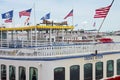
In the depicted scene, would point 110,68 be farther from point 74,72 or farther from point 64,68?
point 64,68

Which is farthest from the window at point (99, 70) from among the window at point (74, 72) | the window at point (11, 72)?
the window at point (11, 72)

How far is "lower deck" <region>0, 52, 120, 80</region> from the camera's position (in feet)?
40.6

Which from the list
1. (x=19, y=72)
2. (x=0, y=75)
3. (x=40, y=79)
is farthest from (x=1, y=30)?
(x=40, y=79)

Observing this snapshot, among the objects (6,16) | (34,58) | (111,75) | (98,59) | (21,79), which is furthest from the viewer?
(6,16)

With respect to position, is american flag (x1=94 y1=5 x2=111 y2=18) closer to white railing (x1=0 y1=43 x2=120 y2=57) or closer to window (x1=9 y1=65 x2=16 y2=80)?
white railing (x1=0 y1=43 x2=120 y2=57)

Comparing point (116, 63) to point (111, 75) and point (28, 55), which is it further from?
point (28, 55)

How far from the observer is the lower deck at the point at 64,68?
12.4 metres

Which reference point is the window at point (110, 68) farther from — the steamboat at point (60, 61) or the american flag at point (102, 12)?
the american flag at point (102, 12)

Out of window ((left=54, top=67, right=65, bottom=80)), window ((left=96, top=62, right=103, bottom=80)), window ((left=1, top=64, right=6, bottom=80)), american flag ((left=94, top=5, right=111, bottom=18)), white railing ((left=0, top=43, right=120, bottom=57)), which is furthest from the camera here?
american flag ((left=94, top=5, right=111, bottom=18))

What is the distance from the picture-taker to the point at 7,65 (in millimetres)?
14156

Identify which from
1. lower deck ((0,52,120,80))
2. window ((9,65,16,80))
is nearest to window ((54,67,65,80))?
lower deck ((0,52,120,80))

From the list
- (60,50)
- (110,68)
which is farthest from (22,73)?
(110,68)

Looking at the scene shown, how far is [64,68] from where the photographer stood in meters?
12.8

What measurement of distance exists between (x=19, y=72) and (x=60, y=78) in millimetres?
2144
